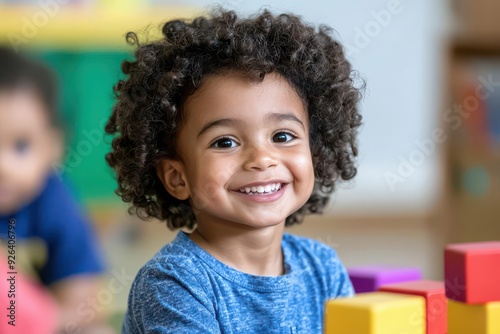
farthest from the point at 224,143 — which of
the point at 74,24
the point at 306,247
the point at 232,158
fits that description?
the point at 74,24

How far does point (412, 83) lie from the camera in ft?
11.5

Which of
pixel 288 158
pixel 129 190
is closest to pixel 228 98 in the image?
pixel 288 158

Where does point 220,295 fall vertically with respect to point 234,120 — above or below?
below

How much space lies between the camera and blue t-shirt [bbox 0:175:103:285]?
161cm

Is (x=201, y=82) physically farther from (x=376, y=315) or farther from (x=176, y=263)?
(x=376, y=315)

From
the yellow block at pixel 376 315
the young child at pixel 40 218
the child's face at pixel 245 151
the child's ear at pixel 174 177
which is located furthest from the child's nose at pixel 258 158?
the young child at pixel 40 218

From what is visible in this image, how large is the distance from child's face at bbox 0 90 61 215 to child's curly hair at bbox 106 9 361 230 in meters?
0.55

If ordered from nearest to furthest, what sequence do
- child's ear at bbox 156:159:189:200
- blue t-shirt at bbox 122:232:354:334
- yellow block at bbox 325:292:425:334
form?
yellow block at bbox 325:292:425:334 < blue t-shirt at bbox 122:232:354:334 < child's ear at bbox 156:159:189:200

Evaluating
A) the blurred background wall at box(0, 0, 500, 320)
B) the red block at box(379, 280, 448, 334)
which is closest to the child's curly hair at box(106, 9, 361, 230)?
the red block at box(379, 280, 448, 334)

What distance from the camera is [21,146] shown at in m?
1.68

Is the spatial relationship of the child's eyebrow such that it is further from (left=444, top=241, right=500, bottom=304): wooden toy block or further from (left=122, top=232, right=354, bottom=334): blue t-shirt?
(left=444, top=241, right=500, bottom=304): wooden toy block

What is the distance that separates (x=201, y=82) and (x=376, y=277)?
14.3 inches

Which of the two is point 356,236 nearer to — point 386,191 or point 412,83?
point 386,191

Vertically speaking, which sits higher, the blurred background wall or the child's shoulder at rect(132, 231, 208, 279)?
the blurred background wall
